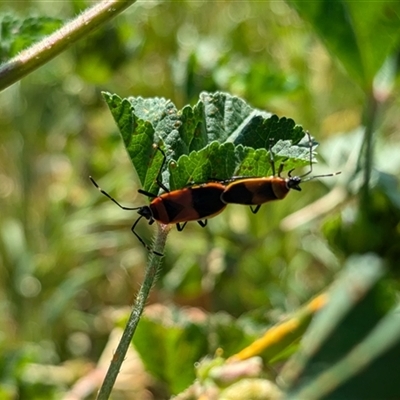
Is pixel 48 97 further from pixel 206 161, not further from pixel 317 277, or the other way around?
pixel 206 161

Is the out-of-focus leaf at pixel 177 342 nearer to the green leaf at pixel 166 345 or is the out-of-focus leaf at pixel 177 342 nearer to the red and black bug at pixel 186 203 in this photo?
the green leaf at pixel 166 345

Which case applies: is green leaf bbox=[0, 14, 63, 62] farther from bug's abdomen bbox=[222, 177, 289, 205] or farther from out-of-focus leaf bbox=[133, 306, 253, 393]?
out-of-focus leaf bbox=[133, 306, 253, 393]

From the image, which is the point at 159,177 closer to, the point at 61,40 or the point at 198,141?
the point at 198,141

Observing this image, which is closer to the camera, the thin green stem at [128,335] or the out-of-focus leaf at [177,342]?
the thin green stem at [128,335]

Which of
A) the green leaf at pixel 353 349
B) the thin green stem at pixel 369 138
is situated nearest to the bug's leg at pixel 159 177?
the green leaf at pixel 353 349

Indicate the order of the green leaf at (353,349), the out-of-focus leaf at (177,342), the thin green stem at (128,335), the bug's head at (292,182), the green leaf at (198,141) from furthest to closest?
the out-of-focus leaf at (177,342) < the bug's head at (292,182) < the green leaf at (198,141) < the thin green stem at (128,335) < the green leaf at (353,349)

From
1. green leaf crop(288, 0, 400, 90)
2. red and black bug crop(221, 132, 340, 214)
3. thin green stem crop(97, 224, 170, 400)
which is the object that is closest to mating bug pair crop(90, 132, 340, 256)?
red and black bug crop(221, 132, 340, 214)
